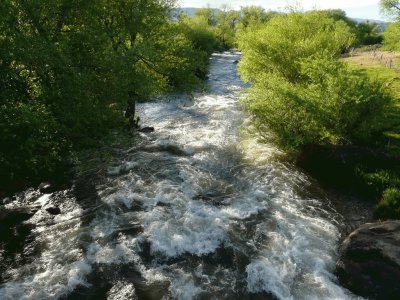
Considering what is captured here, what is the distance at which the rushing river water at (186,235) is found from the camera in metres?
14.0

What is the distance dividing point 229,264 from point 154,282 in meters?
3.39

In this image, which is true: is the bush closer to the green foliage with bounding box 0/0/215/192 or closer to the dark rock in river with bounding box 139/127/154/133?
the green foliage with bounding box 0/0/215/192

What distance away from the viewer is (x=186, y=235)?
17125mm

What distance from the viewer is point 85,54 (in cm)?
1798

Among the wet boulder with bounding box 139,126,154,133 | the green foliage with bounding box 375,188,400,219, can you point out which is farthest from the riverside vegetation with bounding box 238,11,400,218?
the wet boulder with bounding box 139,126,154,133

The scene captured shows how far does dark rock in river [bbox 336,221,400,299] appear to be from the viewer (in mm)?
13844

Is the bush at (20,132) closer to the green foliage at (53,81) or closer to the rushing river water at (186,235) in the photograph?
the green foliage at (53,81)

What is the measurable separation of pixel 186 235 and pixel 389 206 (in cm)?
1080

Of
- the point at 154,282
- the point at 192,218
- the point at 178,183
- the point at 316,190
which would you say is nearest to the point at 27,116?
the point at 154,282

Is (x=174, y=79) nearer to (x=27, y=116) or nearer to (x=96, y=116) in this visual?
(x=96, y=116)

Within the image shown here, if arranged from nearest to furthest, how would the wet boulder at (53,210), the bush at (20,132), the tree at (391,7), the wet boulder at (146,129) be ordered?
1. the bush at (20,132)
2. the wet boulder at (53,210)
3. the wet boulder at (146,129)
4. the tree at (391,7)

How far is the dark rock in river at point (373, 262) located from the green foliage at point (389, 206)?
8.03ft

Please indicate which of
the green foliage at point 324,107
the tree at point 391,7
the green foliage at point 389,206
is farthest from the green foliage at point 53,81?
the tree at point 391,7

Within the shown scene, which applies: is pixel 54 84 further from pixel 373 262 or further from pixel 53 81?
pixel 373 262
